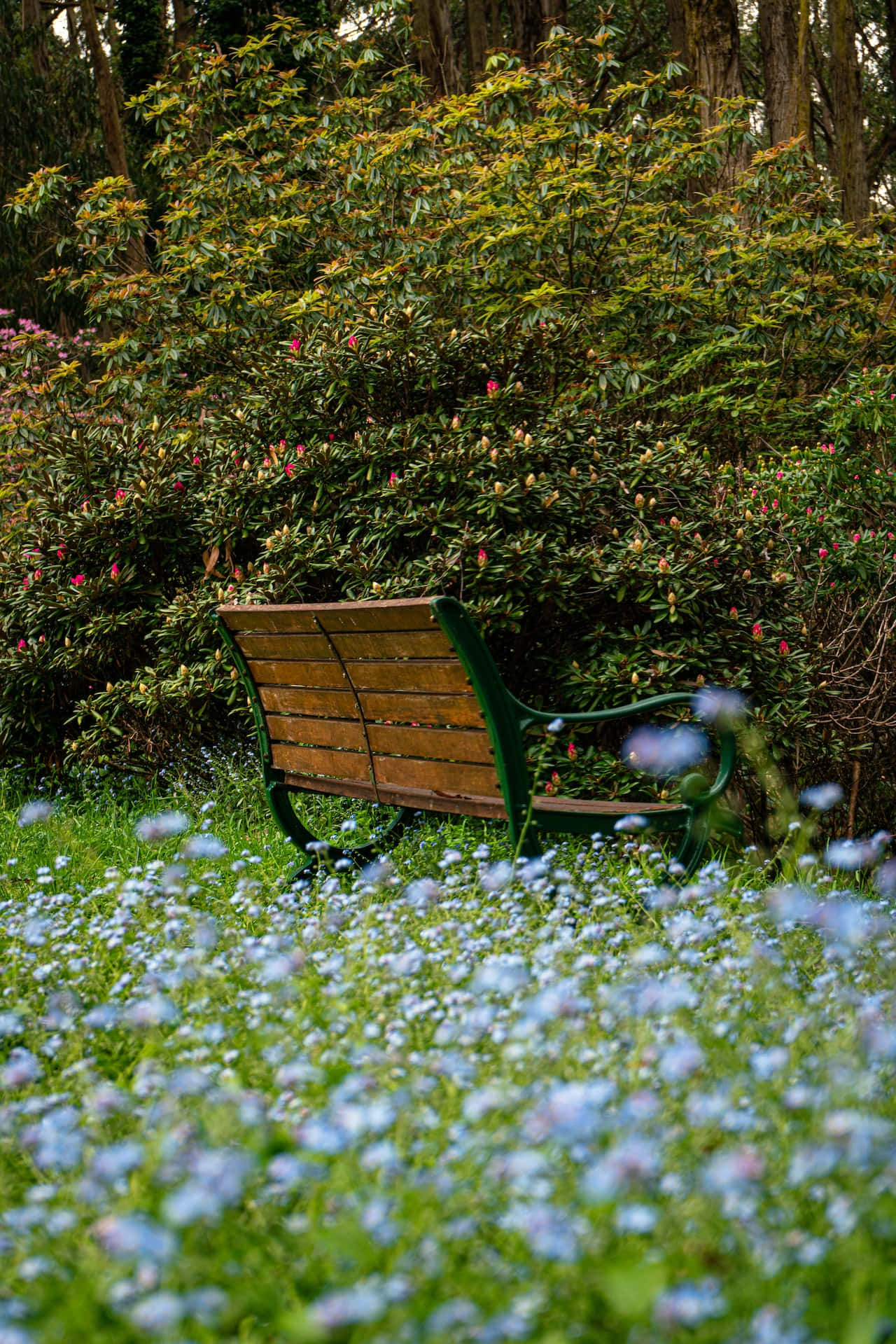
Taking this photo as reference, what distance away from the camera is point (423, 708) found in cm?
343

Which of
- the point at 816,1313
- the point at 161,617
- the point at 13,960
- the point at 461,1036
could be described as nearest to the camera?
the point at 816,1313

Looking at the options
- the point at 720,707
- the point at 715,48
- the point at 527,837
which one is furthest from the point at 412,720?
the point at 715,48

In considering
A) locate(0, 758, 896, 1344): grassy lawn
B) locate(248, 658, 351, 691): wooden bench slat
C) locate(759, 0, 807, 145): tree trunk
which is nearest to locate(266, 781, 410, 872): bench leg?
locate(248, 658, 351, 691): wooden bench slat

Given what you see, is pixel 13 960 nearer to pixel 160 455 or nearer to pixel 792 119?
pixel 160 455

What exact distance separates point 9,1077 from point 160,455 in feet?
15.7

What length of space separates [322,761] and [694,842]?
1311 millimetres

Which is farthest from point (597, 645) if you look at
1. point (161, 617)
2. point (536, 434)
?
point (161, 617)

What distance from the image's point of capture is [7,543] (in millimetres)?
6672

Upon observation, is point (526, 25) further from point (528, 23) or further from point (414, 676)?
point (414, 676)

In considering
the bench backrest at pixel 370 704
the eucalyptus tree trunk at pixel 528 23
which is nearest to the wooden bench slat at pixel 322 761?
the bench backrest at pixel 370 704

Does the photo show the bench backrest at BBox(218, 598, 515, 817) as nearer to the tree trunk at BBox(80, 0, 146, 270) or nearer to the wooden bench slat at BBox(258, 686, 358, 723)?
the wooden bench slat at BBox(258, 686, 358, 723)

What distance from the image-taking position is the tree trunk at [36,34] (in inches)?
713

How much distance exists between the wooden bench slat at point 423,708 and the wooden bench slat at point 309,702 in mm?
91

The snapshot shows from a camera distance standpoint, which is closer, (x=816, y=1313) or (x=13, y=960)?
(x=816, y=1313)
